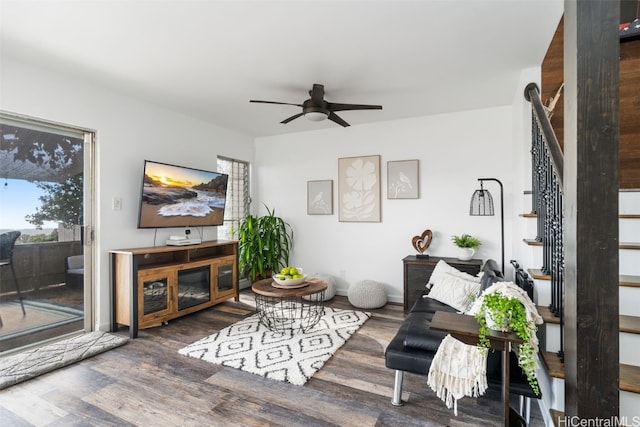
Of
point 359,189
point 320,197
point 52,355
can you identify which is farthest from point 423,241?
point 52,355

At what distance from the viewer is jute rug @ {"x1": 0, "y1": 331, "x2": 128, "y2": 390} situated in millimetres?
2504

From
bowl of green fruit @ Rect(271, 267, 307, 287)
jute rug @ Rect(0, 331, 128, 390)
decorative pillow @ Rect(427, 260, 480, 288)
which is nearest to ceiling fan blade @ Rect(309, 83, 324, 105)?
bowl of green fruit @ Rect(271, 267, 307, 287)

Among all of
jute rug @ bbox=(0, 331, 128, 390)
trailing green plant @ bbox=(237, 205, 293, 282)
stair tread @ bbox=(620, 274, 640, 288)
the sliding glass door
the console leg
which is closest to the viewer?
stair tread @ bbox=(620, 274, 640, 288)

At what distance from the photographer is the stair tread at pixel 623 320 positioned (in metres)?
1.51

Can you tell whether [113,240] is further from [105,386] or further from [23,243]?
[105,386]

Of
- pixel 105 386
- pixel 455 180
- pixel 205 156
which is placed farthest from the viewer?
pixel 205 156

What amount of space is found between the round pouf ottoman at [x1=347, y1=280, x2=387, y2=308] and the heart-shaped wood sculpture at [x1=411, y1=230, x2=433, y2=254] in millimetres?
730

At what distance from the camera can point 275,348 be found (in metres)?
3.00

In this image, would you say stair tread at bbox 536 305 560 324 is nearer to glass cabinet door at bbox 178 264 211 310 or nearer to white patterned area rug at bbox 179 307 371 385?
white patterned area rug at bbox 179 307 371 385

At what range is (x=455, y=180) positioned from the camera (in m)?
4.35

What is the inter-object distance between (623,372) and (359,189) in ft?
12.1

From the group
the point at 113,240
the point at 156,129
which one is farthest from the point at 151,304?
the point at 156,129

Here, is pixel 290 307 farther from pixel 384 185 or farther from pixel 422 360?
pixel 422 360

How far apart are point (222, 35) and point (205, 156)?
2518 millimetres
